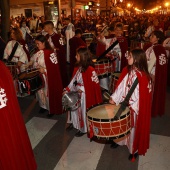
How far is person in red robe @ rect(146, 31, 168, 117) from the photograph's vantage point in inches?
191

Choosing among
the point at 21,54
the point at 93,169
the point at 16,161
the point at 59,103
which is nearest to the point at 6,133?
the point at 16,161

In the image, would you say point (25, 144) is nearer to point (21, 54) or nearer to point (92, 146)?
point (92, 146)

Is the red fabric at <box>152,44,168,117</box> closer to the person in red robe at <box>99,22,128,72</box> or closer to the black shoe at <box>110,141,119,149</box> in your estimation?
the black shoe at <box>110,141,119,149</box>

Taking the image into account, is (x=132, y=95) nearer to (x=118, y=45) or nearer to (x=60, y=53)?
(x=118, y=45)

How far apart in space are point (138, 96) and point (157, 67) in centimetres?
181

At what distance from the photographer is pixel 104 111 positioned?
362cm

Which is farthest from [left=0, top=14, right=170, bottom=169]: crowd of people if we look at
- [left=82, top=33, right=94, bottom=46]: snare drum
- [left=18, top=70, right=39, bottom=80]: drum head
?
[left=82, top=33, right=94, bottom=46]: snare drum

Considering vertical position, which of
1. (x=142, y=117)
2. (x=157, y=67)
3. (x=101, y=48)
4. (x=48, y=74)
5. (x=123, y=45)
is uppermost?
(x=123, y=45)

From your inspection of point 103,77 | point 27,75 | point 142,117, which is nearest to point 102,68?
point 103,77

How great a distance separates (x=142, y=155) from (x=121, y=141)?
427 mm

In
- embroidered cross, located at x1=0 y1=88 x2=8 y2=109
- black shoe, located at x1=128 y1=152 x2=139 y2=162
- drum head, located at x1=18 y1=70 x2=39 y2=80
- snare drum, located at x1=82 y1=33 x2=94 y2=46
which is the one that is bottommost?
black shoe, located at x1=128 y1=152 x2=139 y2=162

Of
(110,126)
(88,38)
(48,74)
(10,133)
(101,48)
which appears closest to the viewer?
(10,133)

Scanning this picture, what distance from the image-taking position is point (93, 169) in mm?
3734

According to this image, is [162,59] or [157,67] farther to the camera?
[157,67]
